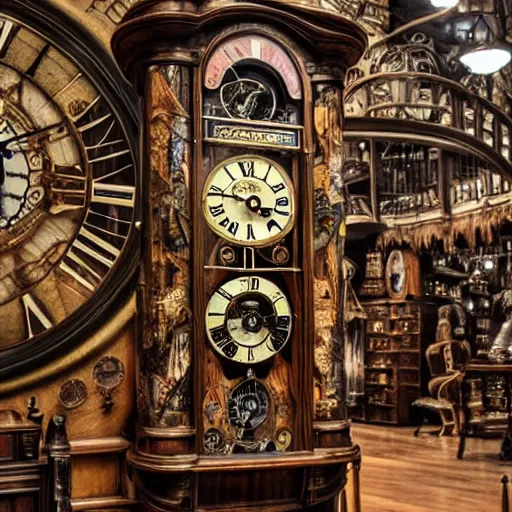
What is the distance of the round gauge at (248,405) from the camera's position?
12.4 feet

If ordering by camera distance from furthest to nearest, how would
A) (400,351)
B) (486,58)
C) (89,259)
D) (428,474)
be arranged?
(400,351) → (428,474) → (486,58) → (89,259)

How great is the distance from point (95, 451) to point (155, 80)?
1734mm

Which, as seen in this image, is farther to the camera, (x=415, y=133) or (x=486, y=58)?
(x=486, y=58)

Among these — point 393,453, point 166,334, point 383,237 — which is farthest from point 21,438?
point 383,237

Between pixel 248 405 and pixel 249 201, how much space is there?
2.92 feet

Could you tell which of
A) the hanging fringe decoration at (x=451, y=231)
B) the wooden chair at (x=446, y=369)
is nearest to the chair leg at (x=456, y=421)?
the wooden chair at (x=446, y=369)

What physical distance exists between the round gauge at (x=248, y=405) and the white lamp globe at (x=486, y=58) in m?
2.88

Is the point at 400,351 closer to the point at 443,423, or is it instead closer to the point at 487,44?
the point at 443,423

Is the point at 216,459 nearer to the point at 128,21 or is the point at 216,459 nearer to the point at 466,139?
the point at 128,21

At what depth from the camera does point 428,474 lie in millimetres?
7051

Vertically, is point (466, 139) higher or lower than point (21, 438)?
higher

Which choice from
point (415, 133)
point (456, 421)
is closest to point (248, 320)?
point (415, 133)

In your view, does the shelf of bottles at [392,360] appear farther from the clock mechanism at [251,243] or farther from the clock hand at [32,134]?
the clock hand at [32,134]

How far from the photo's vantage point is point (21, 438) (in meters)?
3.75
